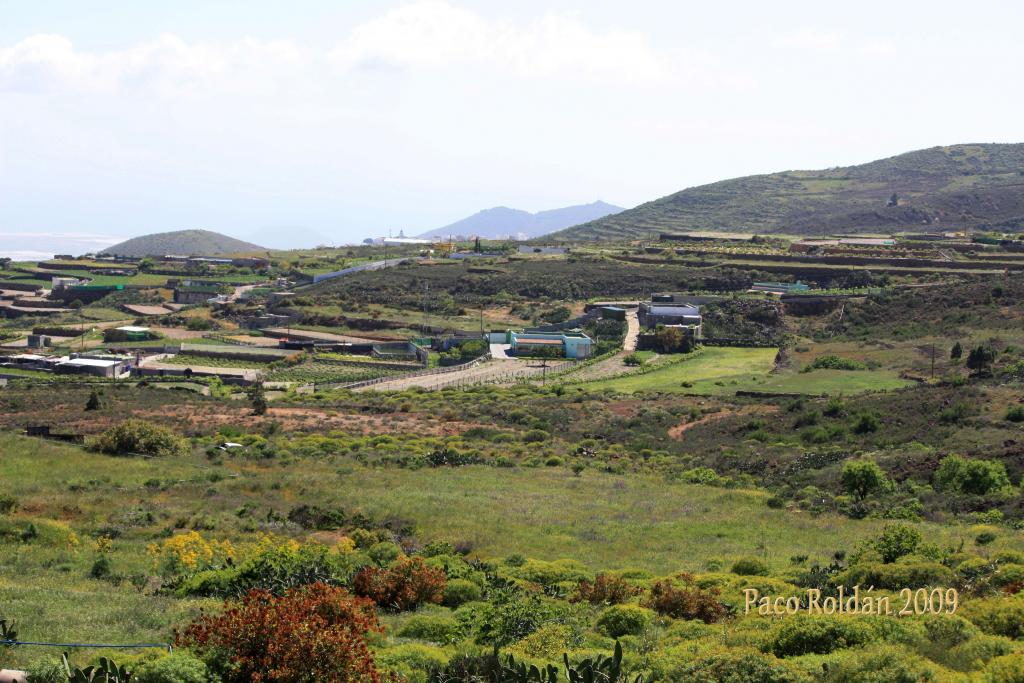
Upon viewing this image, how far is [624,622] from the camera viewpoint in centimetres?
1336

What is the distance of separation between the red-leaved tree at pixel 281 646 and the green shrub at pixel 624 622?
400 cm

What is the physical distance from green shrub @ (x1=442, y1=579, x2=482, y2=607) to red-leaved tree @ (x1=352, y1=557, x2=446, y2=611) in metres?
0.11

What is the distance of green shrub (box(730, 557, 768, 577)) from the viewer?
17.4m

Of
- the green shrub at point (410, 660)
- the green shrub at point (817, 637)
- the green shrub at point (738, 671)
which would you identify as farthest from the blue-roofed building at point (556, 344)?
the green shrub at point (738, 671)

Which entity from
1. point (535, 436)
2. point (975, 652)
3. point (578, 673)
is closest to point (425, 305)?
point (535, 436)

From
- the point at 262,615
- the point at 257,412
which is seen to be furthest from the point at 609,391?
the point at 262,615

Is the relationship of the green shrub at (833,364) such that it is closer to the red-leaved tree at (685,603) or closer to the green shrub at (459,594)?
the red-leaved tree at (685,603)

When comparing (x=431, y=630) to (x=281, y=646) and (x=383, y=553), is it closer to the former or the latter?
(x=281, y=646)

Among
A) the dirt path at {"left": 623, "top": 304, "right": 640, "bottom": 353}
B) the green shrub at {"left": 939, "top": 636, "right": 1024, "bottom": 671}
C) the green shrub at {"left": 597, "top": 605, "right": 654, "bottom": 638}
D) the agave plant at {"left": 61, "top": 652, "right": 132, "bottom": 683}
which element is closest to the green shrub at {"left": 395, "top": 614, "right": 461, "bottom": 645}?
the green shrub at {"left": 597, "top": 605, "right": 654, "bottom": 638}

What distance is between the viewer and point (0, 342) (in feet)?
237

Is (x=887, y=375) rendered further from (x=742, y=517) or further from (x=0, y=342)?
(x=0, y=342)

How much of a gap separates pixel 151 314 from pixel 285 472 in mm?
62361

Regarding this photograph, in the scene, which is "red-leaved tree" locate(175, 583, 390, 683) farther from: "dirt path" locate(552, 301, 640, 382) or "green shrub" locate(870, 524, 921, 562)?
"dirt path" locate(552, 301, 640, 382)

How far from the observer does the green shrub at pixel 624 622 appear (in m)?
13.3
